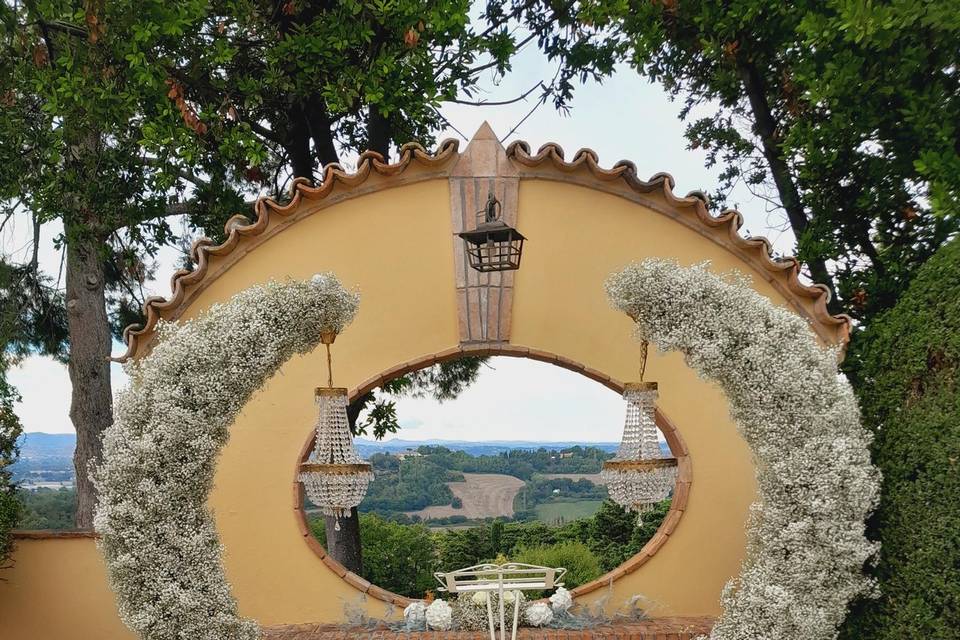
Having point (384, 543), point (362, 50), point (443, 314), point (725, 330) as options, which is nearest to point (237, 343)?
point (443, 314)

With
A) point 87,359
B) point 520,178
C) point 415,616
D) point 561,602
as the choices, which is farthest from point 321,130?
point 561,602

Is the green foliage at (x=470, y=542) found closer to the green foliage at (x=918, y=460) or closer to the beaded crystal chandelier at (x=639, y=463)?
the beaded crystal chandelier at (x=639, y=463)

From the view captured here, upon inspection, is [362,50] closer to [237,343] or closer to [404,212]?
[404,212]

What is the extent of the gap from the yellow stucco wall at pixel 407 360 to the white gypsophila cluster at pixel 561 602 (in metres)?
0.30

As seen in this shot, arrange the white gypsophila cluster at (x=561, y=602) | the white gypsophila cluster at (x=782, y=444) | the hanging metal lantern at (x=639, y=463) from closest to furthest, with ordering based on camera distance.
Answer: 1. the white gypsophila cluster at (x=782, y=444)
2. the hanging metal lantern at (x=639, y=463)
3. the white gypsophila cluster at (x=561, y=602)

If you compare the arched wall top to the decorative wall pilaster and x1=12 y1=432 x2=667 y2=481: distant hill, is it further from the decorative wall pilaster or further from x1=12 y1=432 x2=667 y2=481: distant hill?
x1=12 y1=432 x2=667 y2=481: distant hill

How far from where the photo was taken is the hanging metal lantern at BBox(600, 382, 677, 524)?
3883mm

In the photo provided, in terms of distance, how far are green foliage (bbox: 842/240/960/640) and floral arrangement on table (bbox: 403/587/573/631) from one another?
1.49 meters

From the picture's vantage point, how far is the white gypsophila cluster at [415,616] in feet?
13.7

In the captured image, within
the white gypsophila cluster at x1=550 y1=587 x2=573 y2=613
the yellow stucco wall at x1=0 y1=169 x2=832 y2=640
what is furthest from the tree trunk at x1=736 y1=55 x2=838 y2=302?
the white gypsophila cluster at x1=550 y1=587 x2=573 y2=613

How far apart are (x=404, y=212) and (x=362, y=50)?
2033mm

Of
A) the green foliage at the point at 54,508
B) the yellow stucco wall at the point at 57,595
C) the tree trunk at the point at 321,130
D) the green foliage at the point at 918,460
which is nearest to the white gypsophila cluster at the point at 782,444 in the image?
the green foliage at the point at 918,460

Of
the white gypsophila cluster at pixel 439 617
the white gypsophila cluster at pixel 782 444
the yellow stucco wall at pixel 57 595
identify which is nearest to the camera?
the white gypsophila cluster at pixel 782 444

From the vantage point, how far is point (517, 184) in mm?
4551
